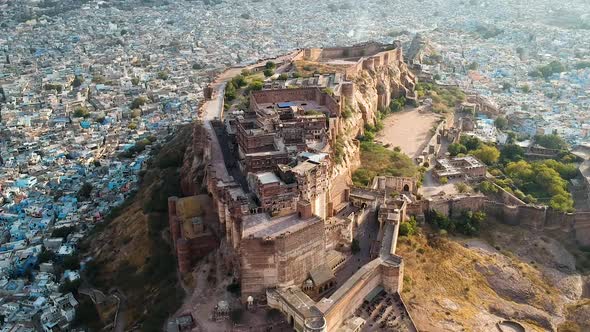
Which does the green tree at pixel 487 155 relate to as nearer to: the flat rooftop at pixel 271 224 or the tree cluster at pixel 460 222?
the tree cluster at pixel 460 222

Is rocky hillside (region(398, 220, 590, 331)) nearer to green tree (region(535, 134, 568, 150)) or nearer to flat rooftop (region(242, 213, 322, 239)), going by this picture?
flat rooftop (region(242, 213, 322, 239))

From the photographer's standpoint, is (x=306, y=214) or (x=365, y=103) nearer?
(x=306, y=214)

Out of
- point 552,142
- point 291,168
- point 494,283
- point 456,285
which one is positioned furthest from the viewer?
point 552,142

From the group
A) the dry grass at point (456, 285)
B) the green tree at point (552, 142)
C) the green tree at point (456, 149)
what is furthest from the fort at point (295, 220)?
the green tree at point (552, 142)

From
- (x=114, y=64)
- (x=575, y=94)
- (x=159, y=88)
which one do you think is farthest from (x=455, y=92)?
(x=114, y=64)

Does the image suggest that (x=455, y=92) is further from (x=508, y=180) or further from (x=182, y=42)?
(x=182, y=42)

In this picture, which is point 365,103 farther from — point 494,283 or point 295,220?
point 295,220

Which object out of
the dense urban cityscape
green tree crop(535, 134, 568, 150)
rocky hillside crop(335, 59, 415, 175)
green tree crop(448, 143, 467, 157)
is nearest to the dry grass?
the dense urban cityscape

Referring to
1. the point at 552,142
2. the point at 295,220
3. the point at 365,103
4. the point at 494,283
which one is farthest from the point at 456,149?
the point at 295,220
